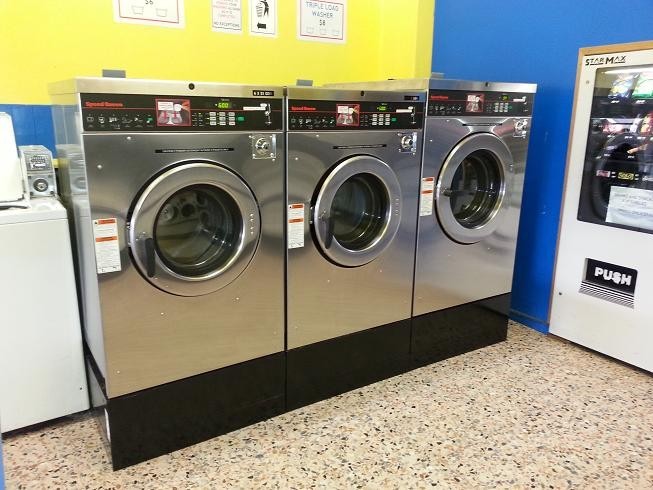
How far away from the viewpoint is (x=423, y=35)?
10.8ft

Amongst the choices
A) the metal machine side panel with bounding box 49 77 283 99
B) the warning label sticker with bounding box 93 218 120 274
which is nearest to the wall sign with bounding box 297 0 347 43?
the metal machine side panel with bounding box 49 77 283 99

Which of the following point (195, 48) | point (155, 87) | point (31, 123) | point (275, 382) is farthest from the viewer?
point (195, 48)

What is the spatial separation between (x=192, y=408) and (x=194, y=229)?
0.69 meters

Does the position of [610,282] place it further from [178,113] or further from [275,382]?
[178,113]

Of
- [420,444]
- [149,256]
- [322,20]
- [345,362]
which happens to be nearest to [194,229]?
[149,256]

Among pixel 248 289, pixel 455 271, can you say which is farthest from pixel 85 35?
pixel 455 271

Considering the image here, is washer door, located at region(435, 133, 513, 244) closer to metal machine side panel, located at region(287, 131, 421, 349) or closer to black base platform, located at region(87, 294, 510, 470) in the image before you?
metal machine side panel, located at region(287, 131, 421, 349)

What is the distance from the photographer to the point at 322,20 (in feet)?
10.1

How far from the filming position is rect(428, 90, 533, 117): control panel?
7.60ft

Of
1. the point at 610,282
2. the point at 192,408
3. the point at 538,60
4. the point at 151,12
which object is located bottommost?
the point at 192,408

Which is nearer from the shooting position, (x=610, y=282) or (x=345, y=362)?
(x=345, y=362)

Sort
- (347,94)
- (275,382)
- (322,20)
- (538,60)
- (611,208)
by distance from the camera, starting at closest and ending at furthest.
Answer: (347,94) < (275,382) < (611,208) < (538,60) < (322,20)

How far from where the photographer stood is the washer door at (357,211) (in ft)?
6.83

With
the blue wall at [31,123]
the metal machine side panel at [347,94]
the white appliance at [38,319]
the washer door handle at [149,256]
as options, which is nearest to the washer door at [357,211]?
the metal machine side panel at [347,94]
